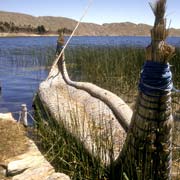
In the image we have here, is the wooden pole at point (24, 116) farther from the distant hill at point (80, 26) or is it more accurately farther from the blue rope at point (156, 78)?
the distant hill at point (80, 26)

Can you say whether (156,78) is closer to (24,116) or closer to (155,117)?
(155,117)

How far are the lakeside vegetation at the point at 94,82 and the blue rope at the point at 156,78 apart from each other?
3.76 ft

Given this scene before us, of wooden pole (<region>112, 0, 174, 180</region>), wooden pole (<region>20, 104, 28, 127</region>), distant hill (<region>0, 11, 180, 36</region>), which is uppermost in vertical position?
distant hill (<region>0, 11, 180, 36</region>)

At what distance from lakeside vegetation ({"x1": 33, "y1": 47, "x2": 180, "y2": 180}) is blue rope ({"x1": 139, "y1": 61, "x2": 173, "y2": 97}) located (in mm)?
1147

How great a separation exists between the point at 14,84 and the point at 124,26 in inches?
5707

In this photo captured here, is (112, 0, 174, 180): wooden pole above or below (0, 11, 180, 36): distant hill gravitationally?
below

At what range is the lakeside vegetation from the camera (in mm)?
4289

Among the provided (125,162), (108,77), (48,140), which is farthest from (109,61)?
(125,162)

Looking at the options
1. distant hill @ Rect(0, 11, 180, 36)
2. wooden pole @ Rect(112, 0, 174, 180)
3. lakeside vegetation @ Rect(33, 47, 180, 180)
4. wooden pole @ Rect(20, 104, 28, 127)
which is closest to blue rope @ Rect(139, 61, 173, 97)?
wooden pole @ Rect(112, 0, 174, 180)

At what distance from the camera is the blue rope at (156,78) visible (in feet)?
9.59

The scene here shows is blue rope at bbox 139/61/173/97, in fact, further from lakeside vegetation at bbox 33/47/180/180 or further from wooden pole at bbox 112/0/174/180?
lakeside vegetation at bbox 33/47/180/180

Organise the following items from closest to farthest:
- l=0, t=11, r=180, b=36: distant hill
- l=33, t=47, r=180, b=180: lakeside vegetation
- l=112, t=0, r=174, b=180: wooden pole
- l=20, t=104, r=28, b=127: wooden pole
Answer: l=112, t=0, r=174, b=180: wooden pole
l=33, t=47, r=180, b=180: lakeside vegetation
l=20, t=104, r=28, b=127: wooden pole
l=0, t=11, r=180, b=36: distant hill

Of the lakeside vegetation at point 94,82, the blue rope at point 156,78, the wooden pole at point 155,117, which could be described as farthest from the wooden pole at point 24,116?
the blue rope at point 156,78

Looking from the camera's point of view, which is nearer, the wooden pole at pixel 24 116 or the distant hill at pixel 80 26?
the wooden pole at pixel 24 116
